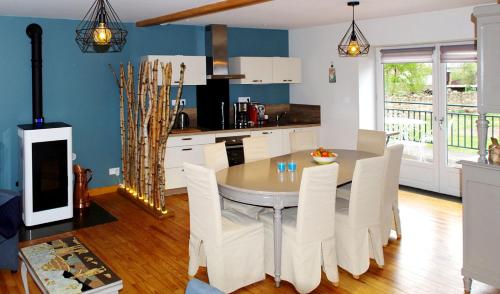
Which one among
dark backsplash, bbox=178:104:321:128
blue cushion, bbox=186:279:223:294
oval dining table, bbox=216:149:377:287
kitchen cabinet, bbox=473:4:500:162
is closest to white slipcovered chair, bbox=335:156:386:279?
oval dining table, bbox=216:149:377:287

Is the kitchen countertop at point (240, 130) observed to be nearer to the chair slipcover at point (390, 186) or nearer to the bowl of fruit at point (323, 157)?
the bowl of fruit at point (323, 157)

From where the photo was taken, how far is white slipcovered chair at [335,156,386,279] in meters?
3.96

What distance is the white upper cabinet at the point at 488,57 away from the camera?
3.49 metres

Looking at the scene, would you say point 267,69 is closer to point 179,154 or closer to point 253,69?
point 253,69

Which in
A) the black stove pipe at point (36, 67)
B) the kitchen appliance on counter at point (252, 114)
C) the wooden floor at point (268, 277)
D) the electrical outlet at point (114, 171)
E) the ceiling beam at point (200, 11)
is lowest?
the wooden floor at point (268, 277)

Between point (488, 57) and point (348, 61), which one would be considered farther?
point (348, 61)

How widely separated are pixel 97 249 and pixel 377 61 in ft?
16.5

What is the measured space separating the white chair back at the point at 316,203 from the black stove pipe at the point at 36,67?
4.03 metres

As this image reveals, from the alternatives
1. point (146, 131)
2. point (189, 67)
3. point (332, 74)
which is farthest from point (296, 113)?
point (146, 131)

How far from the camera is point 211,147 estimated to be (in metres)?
5.02

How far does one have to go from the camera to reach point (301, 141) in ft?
20.1

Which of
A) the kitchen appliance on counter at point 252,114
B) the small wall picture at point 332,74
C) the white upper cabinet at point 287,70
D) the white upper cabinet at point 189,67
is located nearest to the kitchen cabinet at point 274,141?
the kitchen appliance on counter at point 252,114

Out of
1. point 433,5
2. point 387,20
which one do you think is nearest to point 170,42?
point 387,20

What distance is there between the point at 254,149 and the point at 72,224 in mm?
2342
